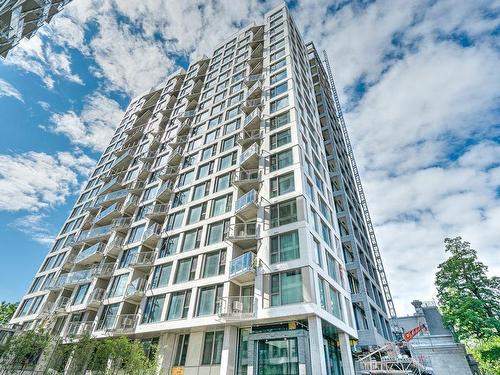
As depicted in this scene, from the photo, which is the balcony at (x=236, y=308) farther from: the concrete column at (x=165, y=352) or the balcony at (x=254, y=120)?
the balcony at (x=254, y=120)

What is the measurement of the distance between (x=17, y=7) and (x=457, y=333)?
47238 millimetres

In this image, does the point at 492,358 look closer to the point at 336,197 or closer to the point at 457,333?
the point at 457,333

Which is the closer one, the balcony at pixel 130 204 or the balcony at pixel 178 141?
the balcony at pixel 130 204

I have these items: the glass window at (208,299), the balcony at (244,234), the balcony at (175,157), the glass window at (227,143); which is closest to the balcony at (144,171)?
the balcony at (175,157)

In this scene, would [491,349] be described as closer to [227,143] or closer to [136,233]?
[227,143]

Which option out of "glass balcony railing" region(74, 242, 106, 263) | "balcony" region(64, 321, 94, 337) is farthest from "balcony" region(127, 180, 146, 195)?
"balcony" region(64, 321, 94, 337)

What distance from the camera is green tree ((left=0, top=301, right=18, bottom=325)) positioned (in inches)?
1841

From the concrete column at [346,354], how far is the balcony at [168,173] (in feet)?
79.5

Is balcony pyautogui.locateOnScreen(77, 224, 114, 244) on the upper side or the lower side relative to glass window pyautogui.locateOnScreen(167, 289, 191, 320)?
upper

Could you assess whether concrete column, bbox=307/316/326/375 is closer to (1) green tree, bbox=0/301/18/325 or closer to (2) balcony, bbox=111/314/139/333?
(2) balcony, bbox=111/314/139/333

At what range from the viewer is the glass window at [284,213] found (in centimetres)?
2195

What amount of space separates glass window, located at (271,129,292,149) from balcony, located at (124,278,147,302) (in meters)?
18.0

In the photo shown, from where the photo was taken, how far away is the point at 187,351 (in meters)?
21.5

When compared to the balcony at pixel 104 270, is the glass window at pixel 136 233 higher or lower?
higher
